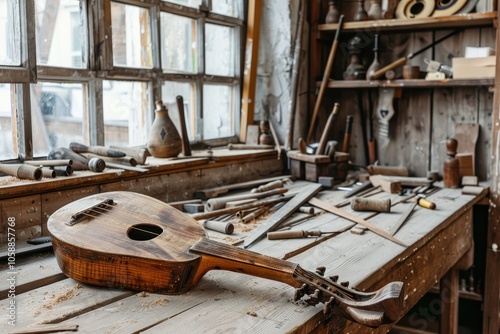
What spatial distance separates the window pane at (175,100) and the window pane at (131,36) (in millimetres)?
212

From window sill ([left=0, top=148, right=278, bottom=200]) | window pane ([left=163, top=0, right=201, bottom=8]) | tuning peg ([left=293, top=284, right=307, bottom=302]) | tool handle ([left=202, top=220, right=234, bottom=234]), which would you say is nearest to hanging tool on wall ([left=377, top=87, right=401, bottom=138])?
window sill ([left=0, top=148, right=278, bottom=200])

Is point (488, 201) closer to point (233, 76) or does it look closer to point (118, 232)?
point (233, 76)

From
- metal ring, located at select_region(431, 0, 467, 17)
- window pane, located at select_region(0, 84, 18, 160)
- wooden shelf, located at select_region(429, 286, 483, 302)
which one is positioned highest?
metal ring, located at select_region(431, 0, 467, 17)

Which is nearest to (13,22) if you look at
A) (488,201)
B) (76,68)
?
(76,68)

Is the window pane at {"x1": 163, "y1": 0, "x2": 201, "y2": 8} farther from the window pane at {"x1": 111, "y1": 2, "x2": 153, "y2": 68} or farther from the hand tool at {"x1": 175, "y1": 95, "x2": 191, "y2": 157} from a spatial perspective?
the hand tool at {"x1": 175, "y1": 95, "x2": 191, "y2": 157}

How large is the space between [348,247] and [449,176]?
5.20 feet

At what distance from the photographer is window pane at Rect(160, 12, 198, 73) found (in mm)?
3320

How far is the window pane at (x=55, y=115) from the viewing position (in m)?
2.62

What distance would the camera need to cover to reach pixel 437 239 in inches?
102

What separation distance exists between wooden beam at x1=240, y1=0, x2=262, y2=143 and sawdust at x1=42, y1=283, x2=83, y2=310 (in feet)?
7.86

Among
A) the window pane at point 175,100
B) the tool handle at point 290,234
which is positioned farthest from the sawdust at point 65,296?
the window pane at point 175,100

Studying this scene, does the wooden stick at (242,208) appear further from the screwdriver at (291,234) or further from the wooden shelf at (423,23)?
the wooden shelf at (423,23)

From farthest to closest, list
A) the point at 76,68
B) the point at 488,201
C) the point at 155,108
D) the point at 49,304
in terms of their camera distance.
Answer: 1. the point at 488,201
2. the point at 155,108
3. the point at 76,68
4. the point at 49,304

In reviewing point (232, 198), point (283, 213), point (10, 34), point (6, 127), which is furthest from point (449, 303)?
point (10, 34)
